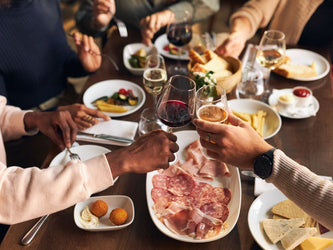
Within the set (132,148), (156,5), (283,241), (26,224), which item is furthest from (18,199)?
(156,5)

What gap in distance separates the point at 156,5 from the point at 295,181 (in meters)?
1.81

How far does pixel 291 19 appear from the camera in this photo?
77.7 inches

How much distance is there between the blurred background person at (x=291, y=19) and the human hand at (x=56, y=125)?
1122 mm

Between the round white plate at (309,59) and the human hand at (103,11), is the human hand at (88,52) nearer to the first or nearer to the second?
the human hand at (103,11)

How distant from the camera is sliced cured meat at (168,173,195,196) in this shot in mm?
1076

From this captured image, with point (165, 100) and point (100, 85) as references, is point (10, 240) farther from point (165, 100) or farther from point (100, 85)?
point (100, 85)

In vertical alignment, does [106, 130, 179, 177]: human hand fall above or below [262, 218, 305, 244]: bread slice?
above

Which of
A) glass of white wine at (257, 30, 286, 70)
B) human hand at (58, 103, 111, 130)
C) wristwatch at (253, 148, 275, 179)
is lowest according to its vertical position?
human hand at (58, 103, 111, 130)

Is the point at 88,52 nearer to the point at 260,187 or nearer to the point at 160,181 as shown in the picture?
the point at 160,181

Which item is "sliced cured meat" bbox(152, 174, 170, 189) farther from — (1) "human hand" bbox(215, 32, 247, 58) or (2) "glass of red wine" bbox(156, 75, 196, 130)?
(1) "human hand" bbox(215, 32, 247, 58)

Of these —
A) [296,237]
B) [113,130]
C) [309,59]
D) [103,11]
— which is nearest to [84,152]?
[113,130]

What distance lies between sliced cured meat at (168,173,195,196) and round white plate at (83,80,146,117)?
0.47m

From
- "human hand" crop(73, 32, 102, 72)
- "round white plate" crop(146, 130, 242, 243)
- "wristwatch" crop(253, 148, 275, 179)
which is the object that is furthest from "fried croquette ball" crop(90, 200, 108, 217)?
"human hand" crop(73, 32, 102, 72)

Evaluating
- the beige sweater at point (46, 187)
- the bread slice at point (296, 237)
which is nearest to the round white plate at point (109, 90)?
the beige sweater at point (46, 187)
